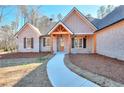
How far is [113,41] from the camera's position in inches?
474

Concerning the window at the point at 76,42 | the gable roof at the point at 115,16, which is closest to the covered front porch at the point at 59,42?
the window at the point at 76,42

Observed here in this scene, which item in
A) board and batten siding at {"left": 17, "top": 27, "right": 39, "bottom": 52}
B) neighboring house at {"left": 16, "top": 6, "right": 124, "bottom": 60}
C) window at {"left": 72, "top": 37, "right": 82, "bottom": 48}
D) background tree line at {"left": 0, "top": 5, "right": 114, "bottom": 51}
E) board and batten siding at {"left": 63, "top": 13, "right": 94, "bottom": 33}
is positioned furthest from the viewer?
board and batten siding at {"left": 17, "top": 27, "right": 39, "bottom": 52}

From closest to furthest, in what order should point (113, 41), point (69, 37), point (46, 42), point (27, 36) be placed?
point (113, 41)
point (69, 37)
point (27, 36)
point (46, 42)

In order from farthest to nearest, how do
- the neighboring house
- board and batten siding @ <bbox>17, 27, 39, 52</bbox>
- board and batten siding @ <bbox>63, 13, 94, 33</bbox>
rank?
1. board and batten siding @ <bbox>17, 27, 39, 52</bbox>
2. board and batten siding @ <bbox>63, 13, 94, 33</bbox>
3. the neighboring house

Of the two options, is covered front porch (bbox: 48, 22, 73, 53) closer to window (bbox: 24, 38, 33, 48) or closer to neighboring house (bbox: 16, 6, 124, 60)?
neighboring house (bbox: 16, 6, 124, 60)

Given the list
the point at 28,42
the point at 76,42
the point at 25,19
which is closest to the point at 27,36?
the point at 28,42

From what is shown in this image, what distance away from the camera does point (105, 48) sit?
1395 cm

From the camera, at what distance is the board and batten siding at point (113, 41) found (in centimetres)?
1080

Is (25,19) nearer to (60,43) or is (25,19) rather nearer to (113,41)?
(60,43)

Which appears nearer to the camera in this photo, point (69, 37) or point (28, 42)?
point (69, 37)

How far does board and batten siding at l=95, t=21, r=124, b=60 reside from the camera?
35.4 ft

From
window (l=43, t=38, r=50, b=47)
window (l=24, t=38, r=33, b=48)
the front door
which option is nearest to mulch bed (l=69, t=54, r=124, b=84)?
the front door
